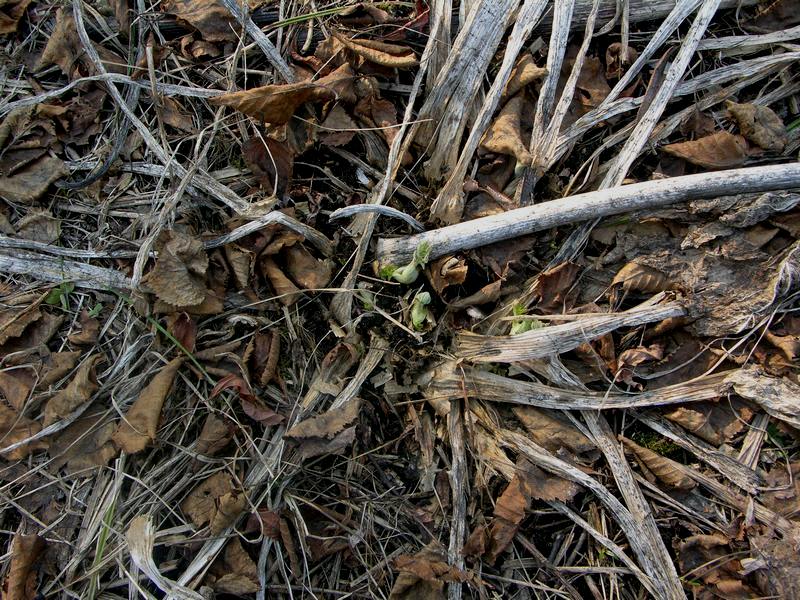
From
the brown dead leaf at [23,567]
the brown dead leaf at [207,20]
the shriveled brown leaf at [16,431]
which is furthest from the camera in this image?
the brown dead leaf at [207,20]

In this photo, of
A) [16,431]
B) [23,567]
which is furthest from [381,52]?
[23,567]

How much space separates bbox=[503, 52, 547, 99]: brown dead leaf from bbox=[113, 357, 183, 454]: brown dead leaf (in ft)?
5.76

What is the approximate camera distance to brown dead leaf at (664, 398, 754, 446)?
6.51ft

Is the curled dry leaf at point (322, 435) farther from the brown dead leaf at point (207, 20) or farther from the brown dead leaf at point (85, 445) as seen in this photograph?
the brown dead leaf at point (207, 20)

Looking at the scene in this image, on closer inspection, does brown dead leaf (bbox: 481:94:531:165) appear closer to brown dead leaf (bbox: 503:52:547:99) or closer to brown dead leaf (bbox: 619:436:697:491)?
brown dead leaf (bbox: 503:52:547:99)

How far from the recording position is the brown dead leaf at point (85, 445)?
6.73ft

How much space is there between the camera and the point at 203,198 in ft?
7.22

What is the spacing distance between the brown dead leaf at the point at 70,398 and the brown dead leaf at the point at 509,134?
6.11ft

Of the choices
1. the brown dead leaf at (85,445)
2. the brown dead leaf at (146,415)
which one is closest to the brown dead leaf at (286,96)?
the brown dead leaf at (146,415)

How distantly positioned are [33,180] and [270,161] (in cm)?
105

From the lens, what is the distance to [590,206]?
201cm

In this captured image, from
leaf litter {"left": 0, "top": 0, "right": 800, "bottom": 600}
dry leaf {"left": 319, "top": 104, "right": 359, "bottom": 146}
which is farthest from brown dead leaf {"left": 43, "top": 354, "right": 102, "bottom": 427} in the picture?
dry leaf {"left": 319, "top": 104, "right": 359, "bottom": 146}

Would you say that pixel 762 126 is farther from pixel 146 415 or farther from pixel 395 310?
pixel 146 415

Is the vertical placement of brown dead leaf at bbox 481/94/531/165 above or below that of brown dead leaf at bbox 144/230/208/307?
above
